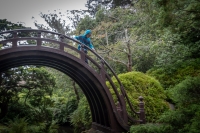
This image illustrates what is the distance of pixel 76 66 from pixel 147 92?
3490 mm

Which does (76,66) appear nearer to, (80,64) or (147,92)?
(80,64)

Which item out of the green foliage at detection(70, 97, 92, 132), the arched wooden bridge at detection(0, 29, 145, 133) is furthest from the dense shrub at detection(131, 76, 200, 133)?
the green foliage at detection(70, 97, 92, 132)

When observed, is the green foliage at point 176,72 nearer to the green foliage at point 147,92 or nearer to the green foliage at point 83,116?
the green foliage at point 147,92

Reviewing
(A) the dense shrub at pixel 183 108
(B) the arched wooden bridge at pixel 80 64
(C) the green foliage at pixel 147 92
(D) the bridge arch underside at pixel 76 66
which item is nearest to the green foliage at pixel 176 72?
(C) the green foliage at pixel 147 92

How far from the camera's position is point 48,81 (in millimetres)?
10758

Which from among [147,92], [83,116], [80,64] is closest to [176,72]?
[147,92]

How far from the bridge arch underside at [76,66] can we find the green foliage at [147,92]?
4.44 ft

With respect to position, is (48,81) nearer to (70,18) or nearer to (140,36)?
(140,36)

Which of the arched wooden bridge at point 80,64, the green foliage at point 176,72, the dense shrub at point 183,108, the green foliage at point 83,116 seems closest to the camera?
the dense shrub at point 183,108

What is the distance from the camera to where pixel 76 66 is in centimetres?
620

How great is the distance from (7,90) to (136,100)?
20.8 feet

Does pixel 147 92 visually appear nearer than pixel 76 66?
No

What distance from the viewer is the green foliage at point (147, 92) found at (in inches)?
299

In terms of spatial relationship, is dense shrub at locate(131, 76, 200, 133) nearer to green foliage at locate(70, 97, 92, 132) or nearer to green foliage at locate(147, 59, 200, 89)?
green foliage at locate(147, 59, 200, 89)
